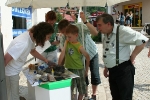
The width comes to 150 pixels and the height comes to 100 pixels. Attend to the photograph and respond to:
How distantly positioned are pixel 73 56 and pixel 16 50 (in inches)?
41.7

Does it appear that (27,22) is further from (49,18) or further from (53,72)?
(53,72)

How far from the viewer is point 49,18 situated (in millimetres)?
4750

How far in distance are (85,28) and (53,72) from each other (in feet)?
3.54

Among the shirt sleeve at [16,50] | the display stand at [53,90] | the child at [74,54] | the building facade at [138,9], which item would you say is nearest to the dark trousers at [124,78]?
the child at [74,54]

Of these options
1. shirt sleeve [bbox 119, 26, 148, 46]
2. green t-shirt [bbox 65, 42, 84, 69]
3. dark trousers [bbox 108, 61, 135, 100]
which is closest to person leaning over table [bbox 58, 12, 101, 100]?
green t-shirt [bbox 65, 42, 84, 69]

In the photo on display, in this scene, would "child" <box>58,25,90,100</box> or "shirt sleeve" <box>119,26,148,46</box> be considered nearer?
"shirt sleeve" <box>119,26,148,46</box>

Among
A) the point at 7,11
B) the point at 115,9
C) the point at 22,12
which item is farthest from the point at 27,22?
the point at 115,9

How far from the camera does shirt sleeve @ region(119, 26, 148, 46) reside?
322 cm

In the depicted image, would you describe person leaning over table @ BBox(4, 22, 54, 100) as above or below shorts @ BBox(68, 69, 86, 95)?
above

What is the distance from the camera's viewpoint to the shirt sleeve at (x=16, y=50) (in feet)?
10.2

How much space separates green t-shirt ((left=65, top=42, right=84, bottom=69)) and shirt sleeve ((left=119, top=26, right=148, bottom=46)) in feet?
2.55

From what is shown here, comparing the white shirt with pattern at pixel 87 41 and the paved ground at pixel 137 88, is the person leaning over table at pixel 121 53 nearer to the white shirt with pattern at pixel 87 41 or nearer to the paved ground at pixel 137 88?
the white shirt with pattern at pixel 87 41

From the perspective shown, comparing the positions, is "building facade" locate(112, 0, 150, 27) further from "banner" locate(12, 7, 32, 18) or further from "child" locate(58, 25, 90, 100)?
"child" locate(58, 25, 90, 100)

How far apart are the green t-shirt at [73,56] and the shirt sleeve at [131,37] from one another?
2.55 feet
